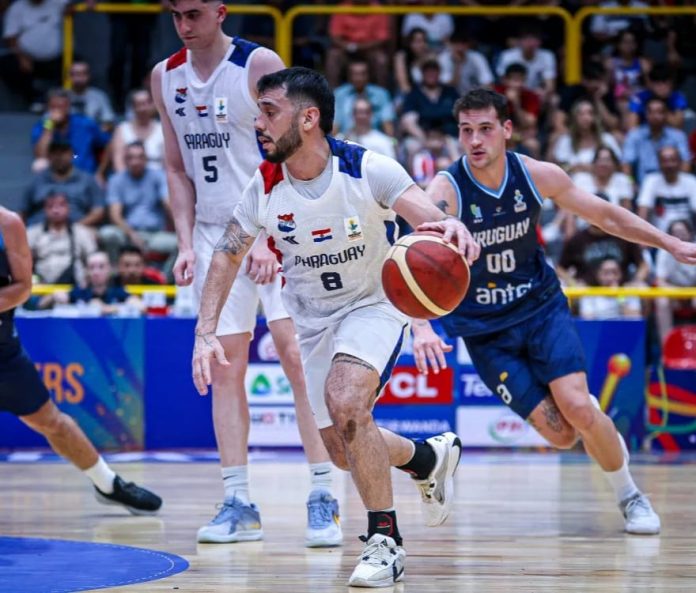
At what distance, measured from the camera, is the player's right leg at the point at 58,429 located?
6457 mm

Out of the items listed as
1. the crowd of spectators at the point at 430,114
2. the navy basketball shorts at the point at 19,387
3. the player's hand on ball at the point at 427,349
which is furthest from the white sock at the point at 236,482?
the crowd of spectators at the point at 430,114

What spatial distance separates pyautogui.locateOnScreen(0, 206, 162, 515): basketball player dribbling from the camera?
20.1ft

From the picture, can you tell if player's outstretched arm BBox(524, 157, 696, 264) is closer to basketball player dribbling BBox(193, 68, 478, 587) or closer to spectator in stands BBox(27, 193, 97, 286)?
basketball player dribbling BBox(193, 68, 478, 587)

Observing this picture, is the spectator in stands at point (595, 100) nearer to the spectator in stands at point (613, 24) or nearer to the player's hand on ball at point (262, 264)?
the spectator in stands at point (613, 24)

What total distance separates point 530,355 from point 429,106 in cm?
716

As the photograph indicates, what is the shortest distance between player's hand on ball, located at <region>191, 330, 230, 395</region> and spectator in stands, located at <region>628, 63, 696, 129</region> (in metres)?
9.12

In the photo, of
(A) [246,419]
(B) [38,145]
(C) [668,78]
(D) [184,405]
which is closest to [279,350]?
(A) [246,419]

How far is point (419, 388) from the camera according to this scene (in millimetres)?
9969

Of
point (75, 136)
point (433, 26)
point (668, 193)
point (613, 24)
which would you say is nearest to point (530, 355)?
point (668, 193)

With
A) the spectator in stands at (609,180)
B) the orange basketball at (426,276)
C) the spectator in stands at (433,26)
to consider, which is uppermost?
the spectator in stands at (433,26)

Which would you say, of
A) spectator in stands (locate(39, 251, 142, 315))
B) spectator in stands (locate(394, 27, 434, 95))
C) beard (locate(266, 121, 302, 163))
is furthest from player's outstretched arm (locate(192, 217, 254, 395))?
spectator in stands (locate(394, 27, 434, 95))

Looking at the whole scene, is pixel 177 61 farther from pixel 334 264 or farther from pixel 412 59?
pixel 412 59

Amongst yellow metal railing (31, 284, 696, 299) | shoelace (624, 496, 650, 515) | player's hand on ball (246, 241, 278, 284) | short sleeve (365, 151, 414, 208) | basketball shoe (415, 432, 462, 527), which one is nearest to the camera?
short sleeve (365, 151, 414, 208)

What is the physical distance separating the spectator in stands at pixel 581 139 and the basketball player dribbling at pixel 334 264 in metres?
7.71
